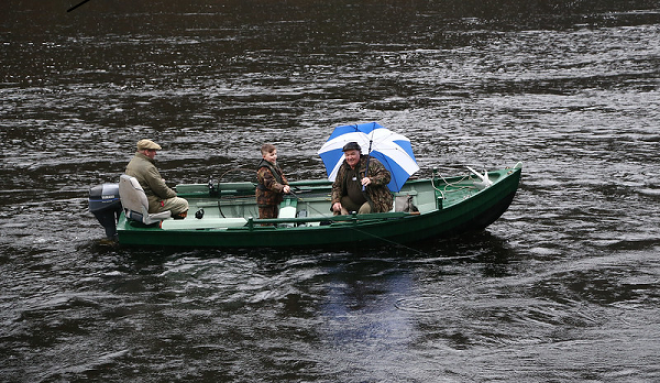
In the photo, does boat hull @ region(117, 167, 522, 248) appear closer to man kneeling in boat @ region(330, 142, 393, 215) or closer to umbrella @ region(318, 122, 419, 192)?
man kneeling in boat @ region(330, 142, 393, 215)

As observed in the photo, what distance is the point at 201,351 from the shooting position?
1064 centimetres

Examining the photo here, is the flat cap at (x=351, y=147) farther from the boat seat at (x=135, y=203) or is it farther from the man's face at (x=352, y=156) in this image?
the boat seat at (x=135, y=203)

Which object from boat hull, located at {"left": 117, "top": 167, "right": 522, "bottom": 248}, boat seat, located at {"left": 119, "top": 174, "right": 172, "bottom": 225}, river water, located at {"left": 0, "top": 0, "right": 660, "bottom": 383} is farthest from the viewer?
boat hull, located at {"left": 117, "top": 167, "right": 522, "bottom": 248}

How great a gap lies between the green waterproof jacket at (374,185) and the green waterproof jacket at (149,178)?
2.91 metres

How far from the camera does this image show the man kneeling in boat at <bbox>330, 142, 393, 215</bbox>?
12.6m

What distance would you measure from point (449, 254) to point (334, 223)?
2070 millimetres

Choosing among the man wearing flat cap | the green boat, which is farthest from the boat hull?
the man wearing flat cap

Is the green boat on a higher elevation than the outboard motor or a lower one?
lower

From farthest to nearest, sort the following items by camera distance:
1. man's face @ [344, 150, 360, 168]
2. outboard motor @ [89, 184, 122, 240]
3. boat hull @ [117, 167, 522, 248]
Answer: outboard motor @ [89, 184, 122, 240] → boat hull @ [117, 167, 522, 248] → man's face @ [344, 150, 360, 168]

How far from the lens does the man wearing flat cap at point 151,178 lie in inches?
501

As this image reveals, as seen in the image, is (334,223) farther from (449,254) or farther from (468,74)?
(468,74)

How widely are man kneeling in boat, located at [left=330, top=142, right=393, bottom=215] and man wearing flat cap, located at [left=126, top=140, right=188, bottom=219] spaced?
2.81 metres

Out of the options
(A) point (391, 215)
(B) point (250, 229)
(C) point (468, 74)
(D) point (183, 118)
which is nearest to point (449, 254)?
(A) point (391, 215)

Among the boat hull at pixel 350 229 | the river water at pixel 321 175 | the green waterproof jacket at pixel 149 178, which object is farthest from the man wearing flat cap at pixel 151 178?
the river water at pixel 321 175
